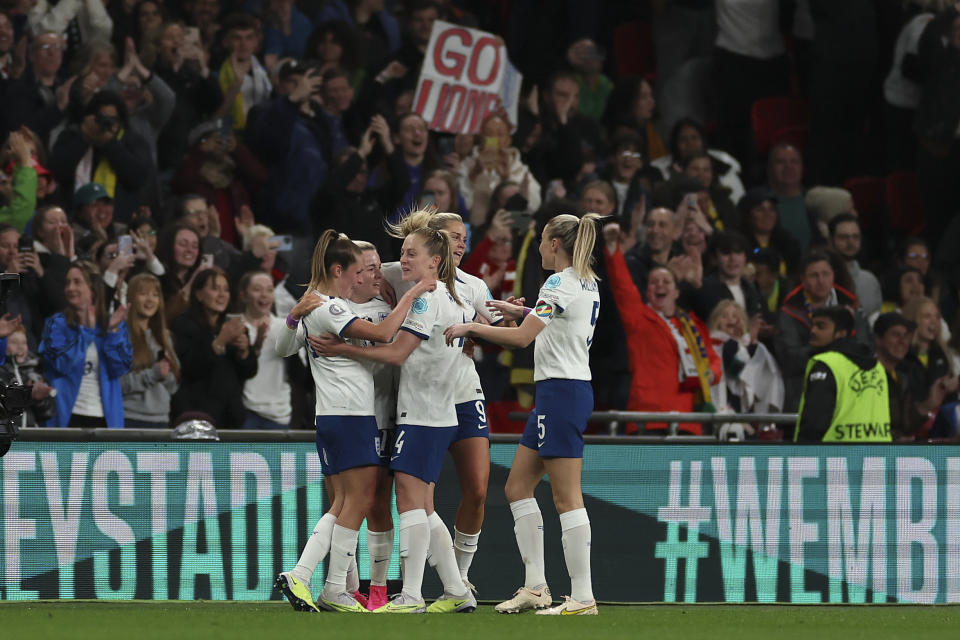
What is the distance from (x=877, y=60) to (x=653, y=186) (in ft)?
12.9

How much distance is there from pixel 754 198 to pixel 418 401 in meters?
7.52

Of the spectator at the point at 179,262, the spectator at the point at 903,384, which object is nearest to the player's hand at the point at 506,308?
the spectator at the point at 179,262

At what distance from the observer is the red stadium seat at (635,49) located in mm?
20109

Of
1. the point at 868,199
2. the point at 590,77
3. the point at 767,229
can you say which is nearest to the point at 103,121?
the point at 590,77

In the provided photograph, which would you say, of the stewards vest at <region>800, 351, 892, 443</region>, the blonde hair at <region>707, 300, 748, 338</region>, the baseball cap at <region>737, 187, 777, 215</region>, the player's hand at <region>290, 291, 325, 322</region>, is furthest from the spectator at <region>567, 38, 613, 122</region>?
A: the player's hand at <region>290, 291, 325, 322</region>

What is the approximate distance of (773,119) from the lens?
1895 cm

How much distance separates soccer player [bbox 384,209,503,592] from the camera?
389 inches

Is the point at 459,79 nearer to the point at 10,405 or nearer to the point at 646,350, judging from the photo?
the point at 646,350

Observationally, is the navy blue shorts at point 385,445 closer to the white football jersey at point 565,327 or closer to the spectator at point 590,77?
the white football jersey at point 565,327

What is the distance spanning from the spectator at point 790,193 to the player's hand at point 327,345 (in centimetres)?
827

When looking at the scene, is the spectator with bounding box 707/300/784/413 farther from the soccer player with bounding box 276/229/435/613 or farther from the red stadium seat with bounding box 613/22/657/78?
the red stadium seat with bounding box 613/22/657/78

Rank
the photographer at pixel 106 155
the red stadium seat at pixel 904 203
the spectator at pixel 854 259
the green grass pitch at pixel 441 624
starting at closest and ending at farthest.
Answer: the green grass pitch at pixel 441 624 < the photographer at pixel 106 155 < the spectator at pixel 854 259 < the red stadium seat at pixel 904 203

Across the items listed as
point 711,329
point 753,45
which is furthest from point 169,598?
point 753,45

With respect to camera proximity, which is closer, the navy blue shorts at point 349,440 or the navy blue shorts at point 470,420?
the navy blue shorts at point 349,440
